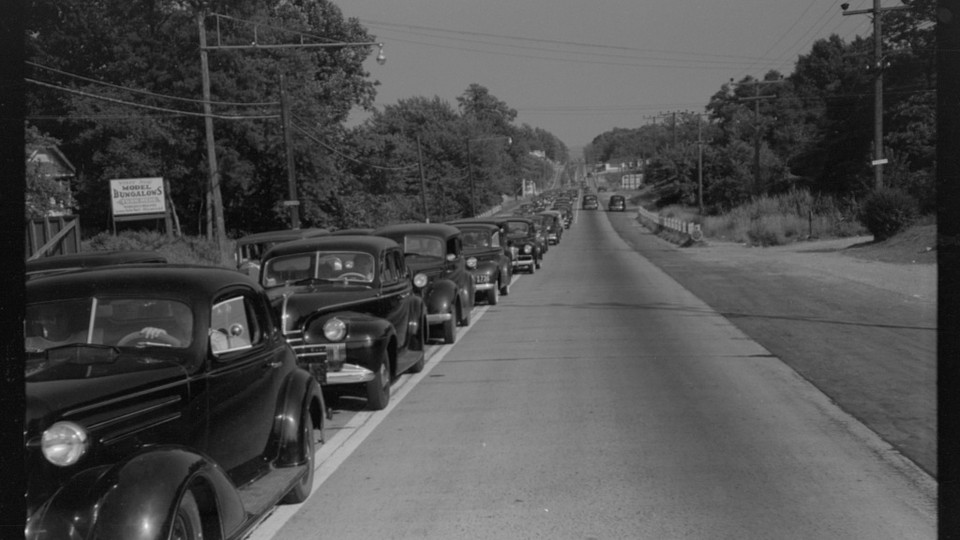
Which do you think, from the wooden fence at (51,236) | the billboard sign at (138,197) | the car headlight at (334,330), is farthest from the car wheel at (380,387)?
the billboard sign at (138,197)

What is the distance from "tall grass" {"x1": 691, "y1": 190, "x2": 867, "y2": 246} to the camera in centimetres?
4775

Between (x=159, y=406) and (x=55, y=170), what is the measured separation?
117ft

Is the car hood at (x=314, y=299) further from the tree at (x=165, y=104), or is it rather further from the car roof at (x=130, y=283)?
the tree at (x=165, y=104)

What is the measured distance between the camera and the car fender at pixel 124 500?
4105mm

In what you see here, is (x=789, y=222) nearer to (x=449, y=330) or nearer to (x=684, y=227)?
(x=684, y=227)

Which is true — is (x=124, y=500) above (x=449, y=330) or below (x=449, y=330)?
above

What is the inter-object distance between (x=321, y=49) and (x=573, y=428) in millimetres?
67882

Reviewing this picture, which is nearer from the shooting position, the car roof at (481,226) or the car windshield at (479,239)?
the car windshield at (479,239)

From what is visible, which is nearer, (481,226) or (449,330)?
(449,330)

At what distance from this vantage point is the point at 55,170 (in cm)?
3728

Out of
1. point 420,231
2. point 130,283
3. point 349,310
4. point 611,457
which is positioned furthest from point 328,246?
point 130,283

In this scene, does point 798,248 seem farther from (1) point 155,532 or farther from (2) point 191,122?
(1) point 155,532

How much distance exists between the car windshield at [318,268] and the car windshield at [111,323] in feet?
18.9

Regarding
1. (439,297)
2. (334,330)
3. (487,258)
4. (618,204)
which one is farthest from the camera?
(618,204)
